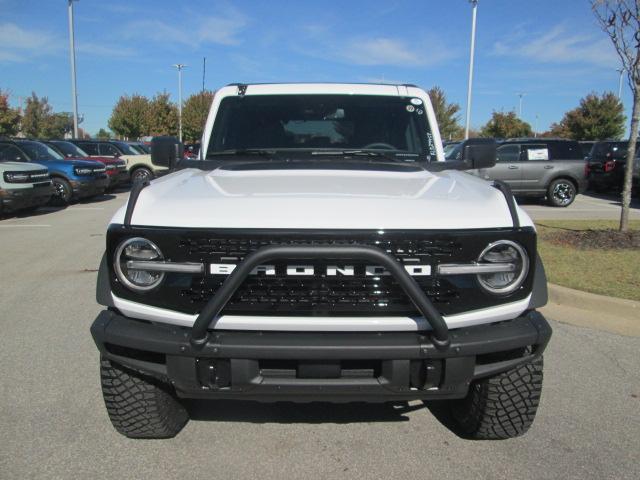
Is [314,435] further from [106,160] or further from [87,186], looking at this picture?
[106,160]

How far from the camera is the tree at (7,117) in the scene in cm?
4538

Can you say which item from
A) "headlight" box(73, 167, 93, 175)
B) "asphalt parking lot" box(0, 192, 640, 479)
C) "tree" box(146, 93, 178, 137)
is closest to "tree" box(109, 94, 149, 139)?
"tree" box(146, 93, 178, 137)

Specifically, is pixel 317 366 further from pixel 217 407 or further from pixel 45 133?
pixel 45 133

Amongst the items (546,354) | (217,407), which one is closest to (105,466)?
(217,407)

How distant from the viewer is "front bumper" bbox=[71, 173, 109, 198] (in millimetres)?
14938

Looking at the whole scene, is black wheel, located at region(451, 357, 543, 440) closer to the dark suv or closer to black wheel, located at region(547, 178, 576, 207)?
the dark suv

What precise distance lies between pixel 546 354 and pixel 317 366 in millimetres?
2580

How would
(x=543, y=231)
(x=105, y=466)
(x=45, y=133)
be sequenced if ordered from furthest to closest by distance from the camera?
(x=45, y=133) → (x=543, y=231) → (x=105, y=466)

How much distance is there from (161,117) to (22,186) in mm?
42448

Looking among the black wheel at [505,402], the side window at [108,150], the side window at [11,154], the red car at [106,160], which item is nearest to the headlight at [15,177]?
the side window at [11,154]

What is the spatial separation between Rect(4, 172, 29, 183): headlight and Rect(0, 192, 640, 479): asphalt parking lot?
8.74m

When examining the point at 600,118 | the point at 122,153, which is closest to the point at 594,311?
the point at 122,153

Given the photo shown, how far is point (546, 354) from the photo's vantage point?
4234 millimetres

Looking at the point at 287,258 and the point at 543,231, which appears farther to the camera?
the point at 543,231
